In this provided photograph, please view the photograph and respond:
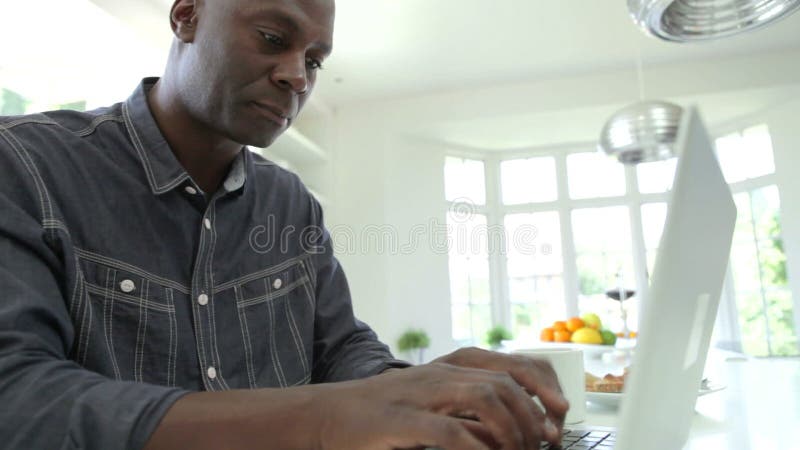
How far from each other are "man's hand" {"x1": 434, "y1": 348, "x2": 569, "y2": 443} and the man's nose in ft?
1.23

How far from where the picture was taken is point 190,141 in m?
0.77

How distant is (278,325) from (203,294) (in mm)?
125

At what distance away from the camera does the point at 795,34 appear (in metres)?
3.89

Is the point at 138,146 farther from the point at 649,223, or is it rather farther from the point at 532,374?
the point at 649,223

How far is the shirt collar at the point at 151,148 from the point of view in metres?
0.69

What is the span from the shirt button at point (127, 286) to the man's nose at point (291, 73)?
28 cm

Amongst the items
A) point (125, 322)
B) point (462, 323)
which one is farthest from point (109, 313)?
point (462, 323)

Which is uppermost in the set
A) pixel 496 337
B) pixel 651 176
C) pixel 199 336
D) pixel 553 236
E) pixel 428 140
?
pixel 428 140

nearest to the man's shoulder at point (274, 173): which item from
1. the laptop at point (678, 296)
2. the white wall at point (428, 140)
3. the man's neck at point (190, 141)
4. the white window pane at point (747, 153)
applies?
the man's neck at point (190, 141)

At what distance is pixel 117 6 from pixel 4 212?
8.78 feet

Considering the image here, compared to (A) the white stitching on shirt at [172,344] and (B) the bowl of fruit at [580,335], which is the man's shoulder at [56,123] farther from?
(B) the bowl of fruit at [580,335]

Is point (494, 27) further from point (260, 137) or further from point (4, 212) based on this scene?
point (4, 212)

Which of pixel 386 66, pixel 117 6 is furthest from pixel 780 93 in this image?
pixel 117 6

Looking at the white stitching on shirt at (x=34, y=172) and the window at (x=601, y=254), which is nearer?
the white stitching on shirt at (x=34, y=172)
